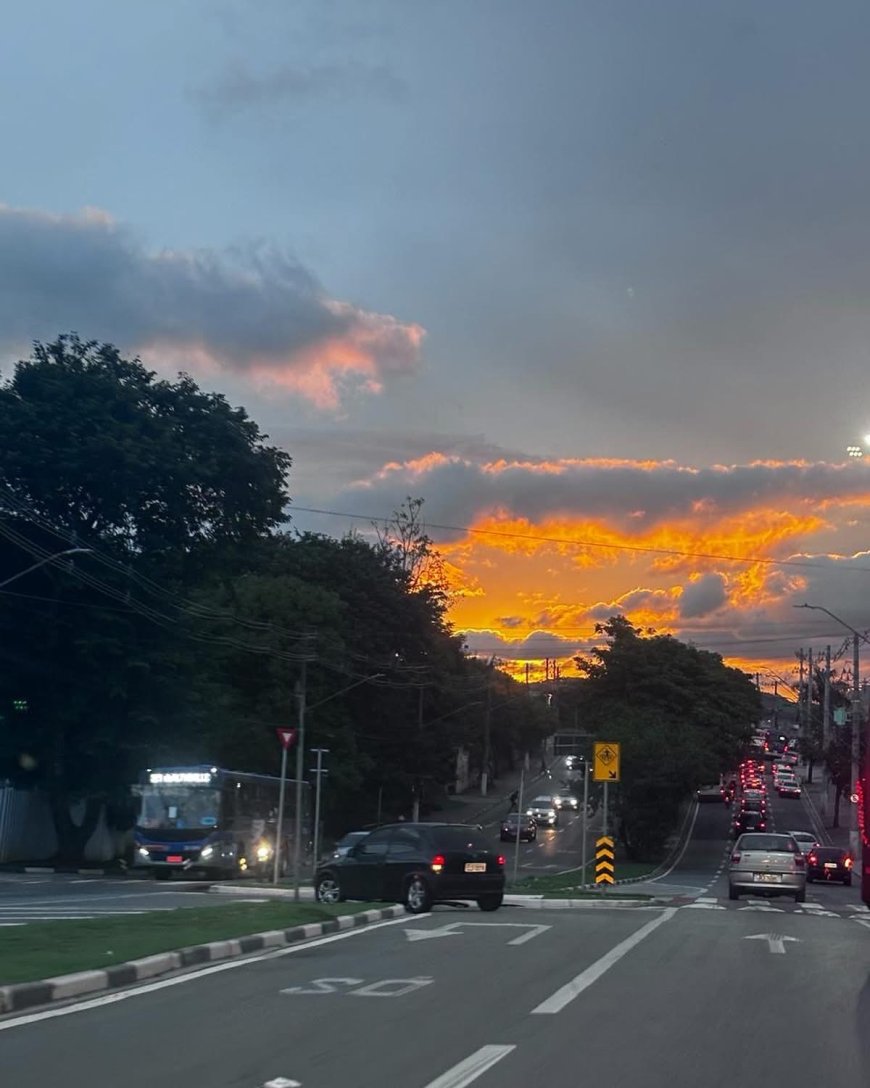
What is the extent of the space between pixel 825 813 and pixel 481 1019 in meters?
89.0

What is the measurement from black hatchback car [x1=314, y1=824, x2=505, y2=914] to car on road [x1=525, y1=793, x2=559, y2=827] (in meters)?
59.1

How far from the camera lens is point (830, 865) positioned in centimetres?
4881

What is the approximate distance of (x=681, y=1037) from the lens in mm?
10219

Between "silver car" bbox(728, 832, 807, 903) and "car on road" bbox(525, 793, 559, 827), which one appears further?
"car on road" bbox(525, 793, 559, 827)

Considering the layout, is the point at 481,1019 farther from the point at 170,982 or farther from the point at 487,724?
the point at 487,724

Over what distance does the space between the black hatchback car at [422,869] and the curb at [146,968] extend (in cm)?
329

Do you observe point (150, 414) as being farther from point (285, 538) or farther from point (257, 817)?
point (285, 538)

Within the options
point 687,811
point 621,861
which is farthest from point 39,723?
point 687,811

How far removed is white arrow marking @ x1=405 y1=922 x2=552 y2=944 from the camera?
17.6 m

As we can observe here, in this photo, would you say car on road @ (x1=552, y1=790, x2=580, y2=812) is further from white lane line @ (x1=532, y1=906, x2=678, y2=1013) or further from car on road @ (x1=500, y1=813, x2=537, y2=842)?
white lane line @ (x1=532, y1=906, x2=678, y2=1013)

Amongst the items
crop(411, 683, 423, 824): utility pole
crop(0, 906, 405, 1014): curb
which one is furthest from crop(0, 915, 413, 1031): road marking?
crop(411, 683, 423, 824): utility pole

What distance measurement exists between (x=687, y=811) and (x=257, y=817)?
5374 cm

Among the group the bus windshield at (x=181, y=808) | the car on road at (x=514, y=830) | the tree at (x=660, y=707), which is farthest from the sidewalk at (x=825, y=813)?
the bus windshield at (x=181, y=808)

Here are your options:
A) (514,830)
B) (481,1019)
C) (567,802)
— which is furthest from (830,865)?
(567,802)
